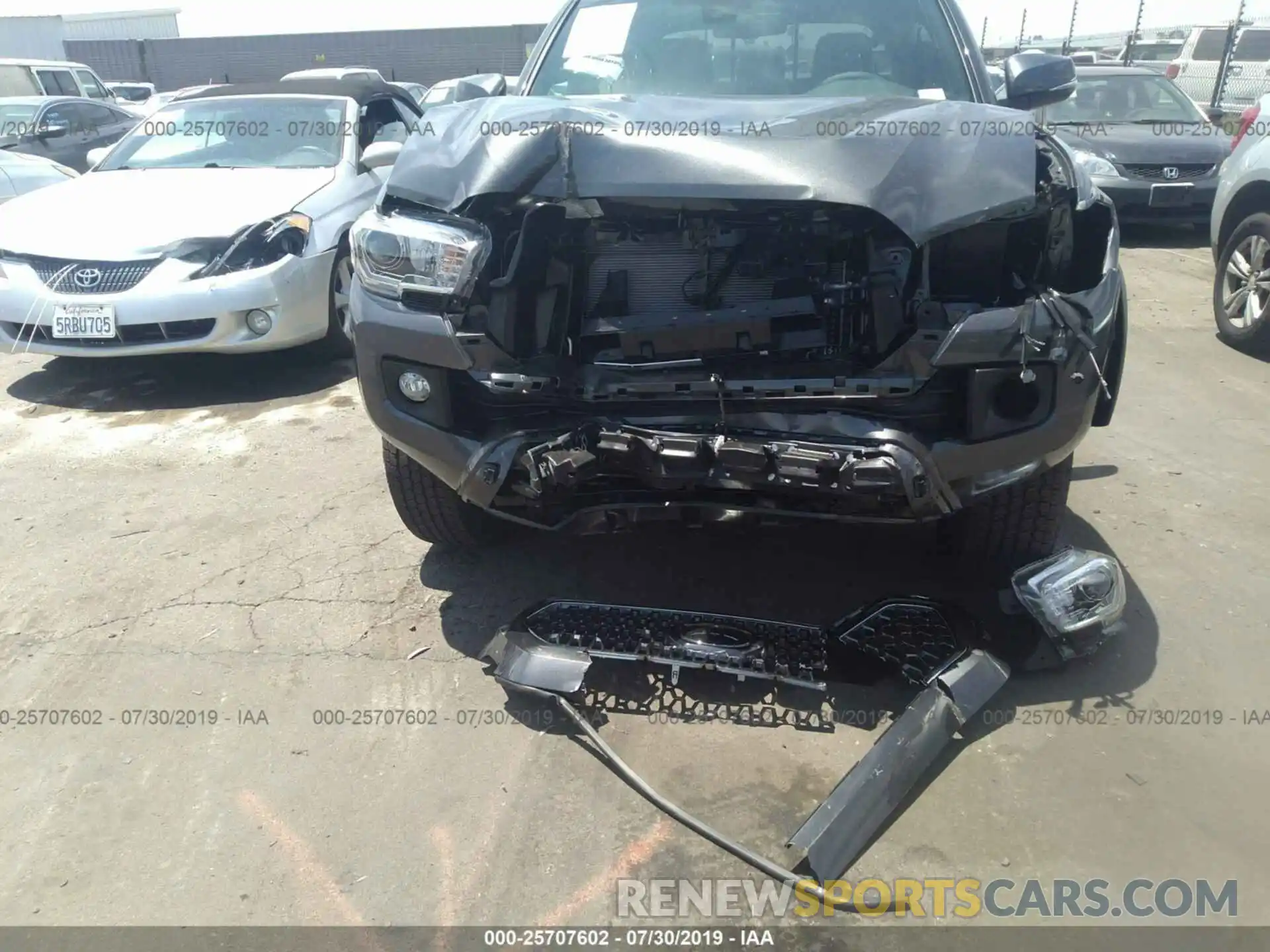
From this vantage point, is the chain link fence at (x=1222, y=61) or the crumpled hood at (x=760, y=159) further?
the chain link fence at (x=1222, y=61)

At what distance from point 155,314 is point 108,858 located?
11.0 feet

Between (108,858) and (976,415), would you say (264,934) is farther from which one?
(976,415)

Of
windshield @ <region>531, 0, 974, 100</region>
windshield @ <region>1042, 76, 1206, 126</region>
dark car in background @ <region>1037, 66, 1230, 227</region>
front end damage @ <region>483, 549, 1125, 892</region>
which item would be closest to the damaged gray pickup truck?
front end damage @ <region>483, 549, 1125, 892</region>

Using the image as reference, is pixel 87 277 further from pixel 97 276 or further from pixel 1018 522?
pixel 1018 522

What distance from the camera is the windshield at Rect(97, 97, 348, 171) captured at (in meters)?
5.88

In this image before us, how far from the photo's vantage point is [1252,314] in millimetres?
5594

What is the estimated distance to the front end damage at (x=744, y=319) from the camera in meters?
2.35

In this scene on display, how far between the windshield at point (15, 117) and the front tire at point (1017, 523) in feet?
35.2

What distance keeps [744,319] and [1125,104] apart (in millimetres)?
8804

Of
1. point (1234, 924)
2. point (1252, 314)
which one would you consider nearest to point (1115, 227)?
point (1234, 924)

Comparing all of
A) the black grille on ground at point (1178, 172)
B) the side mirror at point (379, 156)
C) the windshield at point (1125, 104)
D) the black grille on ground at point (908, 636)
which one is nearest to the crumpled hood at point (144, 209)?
the side mirror at point (379, 156)

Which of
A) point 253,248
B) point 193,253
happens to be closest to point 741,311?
point 253,248

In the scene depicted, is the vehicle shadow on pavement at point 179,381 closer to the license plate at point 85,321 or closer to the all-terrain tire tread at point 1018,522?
the license plate at point 85,321

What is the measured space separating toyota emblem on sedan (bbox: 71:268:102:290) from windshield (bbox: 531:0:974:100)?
2.65m
